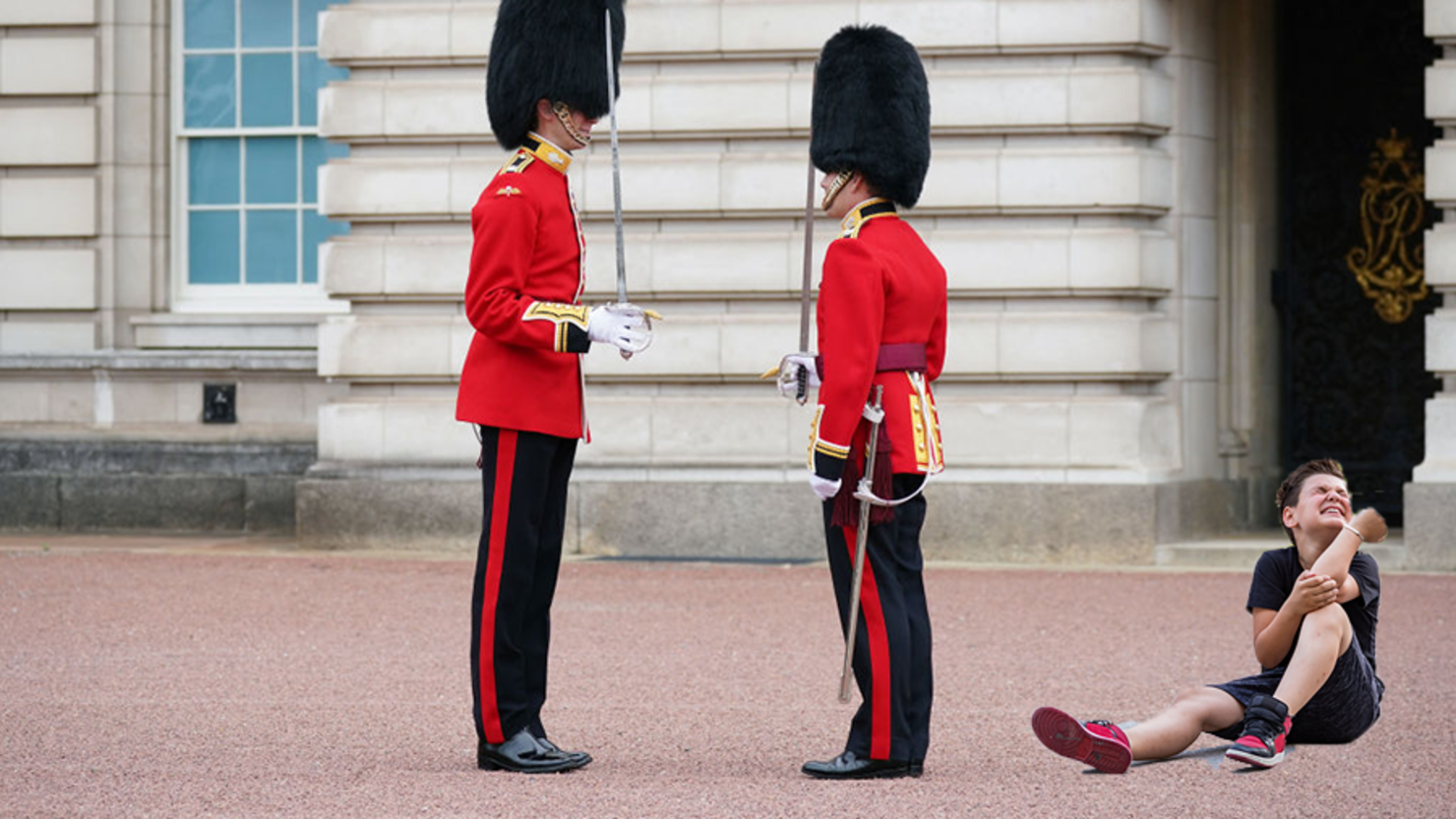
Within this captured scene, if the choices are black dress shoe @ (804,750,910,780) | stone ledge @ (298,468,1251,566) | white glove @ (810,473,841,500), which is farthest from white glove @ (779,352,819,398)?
stone ledge @ (298,468,1251,566)

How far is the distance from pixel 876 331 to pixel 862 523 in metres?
0.44

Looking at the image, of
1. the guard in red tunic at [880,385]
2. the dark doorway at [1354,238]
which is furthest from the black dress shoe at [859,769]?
the dark doorway at [1354,238]

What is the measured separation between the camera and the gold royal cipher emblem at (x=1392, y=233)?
38.9 ft

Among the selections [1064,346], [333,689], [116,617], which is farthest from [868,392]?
[1064,346]

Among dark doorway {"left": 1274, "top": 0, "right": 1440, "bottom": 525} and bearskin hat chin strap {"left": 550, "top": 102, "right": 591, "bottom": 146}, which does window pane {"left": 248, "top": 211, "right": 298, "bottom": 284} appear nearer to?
dark doorway {"left": 1274, "top": 0, "right": 1440, "bottom": 525}

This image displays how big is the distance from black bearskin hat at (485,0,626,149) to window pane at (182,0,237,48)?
7657 mm

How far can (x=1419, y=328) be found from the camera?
39.3 ft

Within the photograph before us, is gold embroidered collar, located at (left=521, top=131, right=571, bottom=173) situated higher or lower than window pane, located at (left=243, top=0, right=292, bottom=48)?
lower

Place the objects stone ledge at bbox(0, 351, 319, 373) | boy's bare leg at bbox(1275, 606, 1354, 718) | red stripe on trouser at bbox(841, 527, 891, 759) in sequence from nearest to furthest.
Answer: boy's bare leg at bbox(1275, 606, 1354, 718), red stripe on trouser at bbox(841, 527, 891, 759), stone ledge at bbox(0, 351, 319, 373)

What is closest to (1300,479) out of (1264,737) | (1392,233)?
(1264,737)

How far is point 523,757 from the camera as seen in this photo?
5.49 metres

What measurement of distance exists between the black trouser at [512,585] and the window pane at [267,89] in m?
7.77

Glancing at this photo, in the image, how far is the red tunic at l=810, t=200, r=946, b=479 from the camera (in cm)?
530

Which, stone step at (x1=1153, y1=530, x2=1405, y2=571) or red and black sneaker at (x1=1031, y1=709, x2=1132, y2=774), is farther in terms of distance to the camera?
stone step at (x1=1153, y1=530, x2=1405, y2=571)
